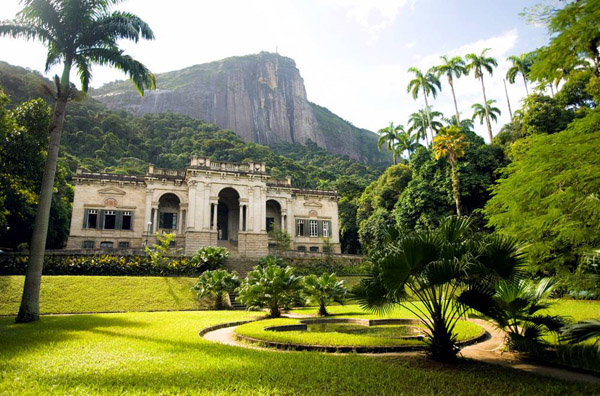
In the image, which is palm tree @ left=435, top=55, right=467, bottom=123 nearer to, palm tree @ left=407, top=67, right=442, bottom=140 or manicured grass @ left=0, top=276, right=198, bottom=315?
palm tree @ left=407, top=67, right=442, bottom=140

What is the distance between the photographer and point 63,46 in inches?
582

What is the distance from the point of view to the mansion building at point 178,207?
110 feet

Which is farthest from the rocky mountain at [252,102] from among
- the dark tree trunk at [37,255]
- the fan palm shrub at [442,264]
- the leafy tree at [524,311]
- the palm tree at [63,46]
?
the fan palm shrub at [442,264]

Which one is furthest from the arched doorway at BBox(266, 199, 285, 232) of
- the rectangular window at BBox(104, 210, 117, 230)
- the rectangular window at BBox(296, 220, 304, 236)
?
the rectangular window at BBox(104, 210, 117, 230)

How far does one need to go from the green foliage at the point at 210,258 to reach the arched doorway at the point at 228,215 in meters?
11.6

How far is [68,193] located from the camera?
134 ft

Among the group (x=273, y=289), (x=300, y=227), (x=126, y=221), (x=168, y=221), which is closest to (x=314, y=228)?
(x=300, y=227)

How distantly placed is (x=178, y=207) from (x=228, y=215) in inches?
216

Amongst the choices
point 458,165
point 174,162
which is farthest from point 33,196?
point 174,162

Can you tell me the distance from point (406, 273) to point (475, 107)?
48.8 m

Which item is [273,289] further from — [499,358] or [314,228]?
[314,228]

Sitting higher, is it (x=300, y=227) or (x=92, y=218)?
(x=92, y=218)

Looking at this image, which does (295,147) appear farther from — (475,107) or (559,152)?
(559,152)

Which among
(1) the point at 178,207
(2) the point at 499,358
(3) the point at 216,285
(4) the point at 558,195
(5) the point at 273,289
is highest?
(1) the point at 178,207
